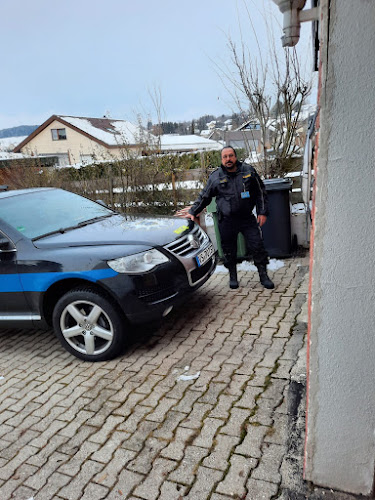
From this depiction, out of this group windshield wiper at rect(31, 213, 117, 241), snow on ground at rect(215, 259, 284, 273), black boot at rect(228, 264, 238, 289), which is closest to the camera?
windshield wiper at rect(31, 213, 117, 241)

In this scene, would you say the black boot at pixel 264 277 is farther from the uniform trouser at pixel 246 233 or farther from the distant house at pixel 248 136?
the distant house at pixel 248 136

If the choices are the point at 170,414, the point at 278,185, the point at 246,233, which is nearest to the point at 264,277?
the point at 246,233

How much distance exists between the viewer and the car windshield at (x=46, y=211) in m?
3.91

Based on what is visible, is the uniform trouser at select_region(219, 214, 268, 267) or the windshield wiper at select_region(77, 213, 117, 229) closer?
the windshield wiper at select_region(77, 213, 117, 229)

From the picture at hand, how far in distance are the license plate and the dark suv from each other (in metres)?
0.01

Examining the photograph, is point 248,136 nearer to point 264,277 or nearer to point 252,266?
point 252,266

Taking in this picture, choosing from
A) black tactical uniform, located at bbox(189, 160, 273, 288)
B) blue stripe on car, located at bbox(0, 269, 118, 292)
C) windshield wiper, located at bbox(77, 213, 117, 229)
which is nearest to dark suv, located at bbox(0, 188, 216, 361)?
blue stripe on car, located at bbox(0, 269, 118, 292)

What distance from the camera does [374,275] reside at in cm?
148

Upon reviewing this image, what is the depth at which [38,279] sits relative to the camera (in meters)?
3.56

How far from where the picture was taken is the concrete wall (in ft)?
4.42

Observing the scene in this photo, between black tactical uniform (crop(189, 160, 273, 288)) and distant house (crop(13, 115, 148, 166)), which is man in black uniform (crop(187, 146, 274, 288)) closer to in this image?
black tactical uniform (crop(189, 160, 273, 288))

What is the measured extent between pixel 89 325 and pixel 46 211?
5.02 ft

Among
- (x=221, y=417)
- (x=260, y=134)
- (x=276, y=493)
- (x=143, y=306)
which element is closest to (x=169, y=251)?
(x=143, y=306)

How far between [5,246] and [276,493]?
3113 mm
